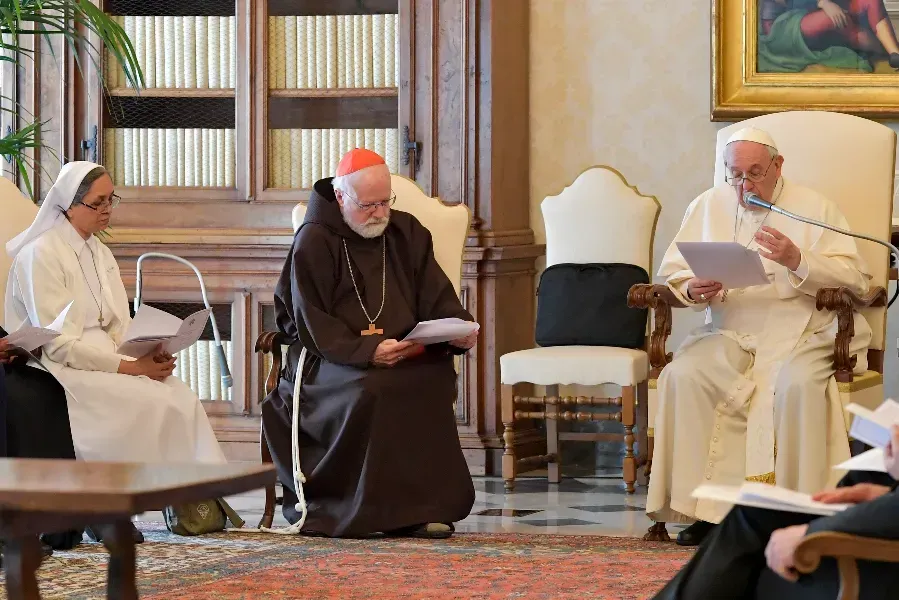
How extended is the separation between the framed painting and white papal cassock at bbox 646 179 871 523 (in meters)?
1.48

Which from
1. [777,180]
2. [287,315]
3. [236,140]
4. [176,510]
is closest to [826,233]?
[777,180]

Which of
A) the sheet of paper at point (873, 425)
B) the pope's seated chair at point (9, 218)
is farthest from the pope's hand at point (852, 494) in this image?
the pope's seated chair at point (9, 218)

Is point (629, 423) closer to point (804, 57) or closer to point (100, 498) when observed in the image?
point (804, 57)

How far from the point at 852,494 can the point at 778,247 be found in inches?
85.9

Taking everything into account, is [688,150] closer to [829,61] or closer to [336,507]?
[829,61]

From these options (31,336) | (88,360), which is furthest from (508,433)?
(31,336)

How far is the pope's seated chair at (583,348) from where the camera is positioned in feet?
19.7

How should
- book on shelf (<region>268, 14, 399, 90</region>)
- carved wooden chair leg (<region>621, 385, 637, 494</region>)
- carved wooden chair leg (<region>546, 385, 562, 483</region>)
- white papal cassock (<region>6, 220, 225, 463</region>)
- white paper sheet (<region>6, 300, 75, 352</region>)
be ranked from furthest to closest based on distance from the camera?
book on shelf (<region>268, 14, 399, 90</region>) → carved wooden chair leg (<region>546, 385, 562, 483</region>) → carved wooden chair leg (<region>621, 385, 637, 494</region>) → white papal cassock (<region>6, 220, 225, 463</region>) → white paper sheet (<region>6, 300, 75, 352</region>)

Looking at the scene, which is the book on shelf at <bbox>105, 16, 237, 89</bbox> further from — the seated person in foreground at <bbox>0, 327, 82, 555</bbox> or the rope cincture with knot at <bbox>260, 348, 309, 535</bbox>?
the seated person in foreground at <bbox>0, 327, 82, 555</bbox>

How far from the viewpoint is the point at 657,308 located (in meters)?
4.99

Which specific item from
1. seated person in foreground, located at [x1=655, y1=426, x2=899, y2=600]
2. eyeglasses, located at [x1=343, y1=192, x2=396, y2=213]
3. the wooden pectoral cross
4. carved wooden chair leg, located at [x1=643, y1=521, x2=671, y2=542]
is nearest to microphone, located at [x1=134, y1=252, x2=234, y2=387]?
the wooden pectoral cross

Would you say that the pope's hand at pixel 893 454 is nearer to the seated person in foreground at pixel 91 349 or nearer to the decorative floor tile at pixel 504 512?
the seated person in foreground at pixel 91 349

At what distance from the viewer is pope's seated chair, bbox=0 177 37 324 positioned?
16.3 feet

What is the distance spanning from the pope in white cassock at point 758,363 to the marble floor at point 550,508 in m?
0.43
